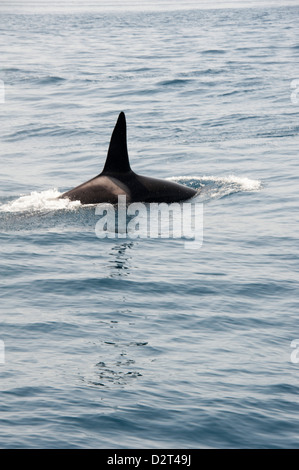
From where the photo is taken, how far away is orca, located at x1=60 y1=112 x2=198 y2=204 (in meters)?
16.1

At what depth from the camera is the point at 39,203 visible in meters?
16.8

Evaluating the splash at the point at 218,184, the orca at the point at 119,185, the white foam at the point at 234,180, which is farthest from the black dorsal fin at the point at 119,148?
the white foam at the point at 234,180

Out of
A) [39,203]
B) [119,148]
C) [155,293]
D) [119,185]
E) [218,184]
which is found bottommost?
[155,293]

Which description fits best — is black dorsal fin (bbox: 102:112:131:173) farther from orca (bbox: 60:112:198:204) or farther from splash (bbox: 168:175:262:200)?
splash (bbox: 168:175:262:200)

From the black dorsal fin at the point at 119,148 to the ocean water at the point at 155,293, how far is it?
1050 millimetres

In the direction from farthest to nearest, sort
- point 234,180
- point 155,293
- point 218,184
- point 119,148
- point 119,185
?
point 234,180 < point 218,184 < point 119,185 < point 119,148 < point 155,293

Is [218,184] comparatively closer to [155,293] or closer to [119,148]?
[119,148]

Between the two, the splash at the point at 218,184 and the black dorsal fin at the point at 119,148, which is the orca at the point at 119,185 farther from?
the splash at the point at 218,184

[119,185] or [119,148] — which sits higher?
[119,148]

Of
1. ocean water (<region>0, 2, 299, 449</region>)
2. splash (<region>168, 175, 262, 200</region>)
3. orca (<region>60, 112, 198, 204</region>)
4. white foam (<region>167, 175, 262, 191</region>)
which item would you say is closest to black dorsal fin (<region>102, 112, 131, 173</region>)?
orca (<region>60, 112, 198, 204</region>)

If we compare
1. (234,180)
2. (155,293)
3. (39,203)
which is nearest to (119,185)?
(39,203)

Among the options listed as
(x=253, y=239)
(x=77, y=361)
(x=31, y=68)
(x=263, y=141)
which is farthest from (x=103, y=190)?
(x=31, y=68)

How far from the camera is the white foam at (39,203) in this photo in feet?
53.6

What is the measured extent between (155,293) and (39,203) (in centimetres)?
547
